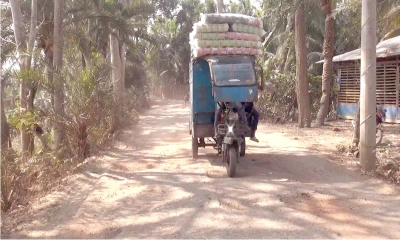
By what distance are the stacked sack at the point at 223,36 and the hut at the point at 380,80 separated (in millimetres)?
8214

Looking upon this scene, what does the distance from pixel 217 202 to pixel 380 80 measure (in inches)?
501

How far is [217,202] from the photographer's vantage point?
5.85 metres

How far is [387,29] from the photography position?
1616 cm

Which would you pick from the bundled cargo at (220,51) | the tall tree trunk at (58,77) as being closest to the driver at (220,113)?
the bundled cargo at (220,51)

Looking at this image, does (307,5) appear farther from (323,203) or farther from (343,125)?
(323,203)

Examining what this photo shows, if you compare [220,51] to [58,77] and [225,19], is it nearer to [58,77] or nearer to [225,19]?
[225,19]

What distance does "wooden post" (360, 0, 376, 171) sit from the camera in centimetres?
731

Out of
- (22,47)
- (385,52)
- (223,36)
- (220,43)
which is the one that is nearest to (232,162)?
(220,43)

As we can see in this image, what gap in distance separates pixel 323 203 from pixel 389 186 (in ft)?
5.13

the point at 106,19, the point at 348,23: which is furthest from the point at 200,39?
the point at 348,23

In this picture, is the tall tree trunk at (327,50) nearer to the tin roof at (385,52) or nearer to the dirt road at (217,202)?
the tin roof at (385,52)

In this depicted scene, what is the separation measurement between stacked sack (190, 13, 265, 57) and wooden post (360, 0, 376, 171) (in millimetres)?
2081

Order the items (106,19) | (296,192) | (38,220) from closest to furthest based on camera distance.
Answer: (38,220) < (296,192) < (106,19)

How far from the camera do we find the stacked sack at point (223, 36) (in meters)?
8.11
